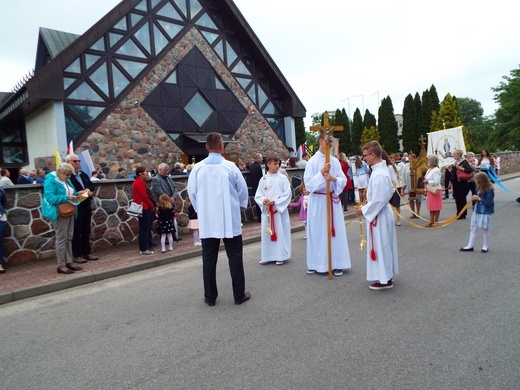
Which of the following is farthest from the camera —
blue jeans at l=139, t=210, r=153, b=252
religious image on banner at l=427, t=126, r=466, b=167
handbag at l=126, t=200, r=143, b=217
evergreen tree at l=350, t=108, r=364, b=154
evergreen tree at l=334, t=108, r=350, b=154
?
evergreen tree at l=350, t=108, r=364, b=154

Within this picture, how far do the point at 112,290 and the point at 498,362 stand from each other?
5.04 metres

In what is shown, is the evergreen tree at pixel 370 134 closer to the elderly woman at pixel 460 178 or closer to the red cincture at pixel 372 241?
the elderly woman at pixel 460 178

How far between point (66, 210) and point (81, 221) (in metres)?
1.08

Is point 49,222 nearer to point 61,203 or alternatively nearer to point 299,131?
point 61,203

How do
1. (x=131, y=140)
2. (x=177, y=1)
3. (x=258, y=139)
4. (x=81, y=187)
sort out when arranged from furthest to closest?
1. (x=258, y=139)
2. (x=177, y=1)
3. (x=131, y=140)
4. (x=81, y=187)

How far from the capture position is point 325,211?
6246 mm

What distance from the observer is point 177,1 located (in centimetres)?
1755

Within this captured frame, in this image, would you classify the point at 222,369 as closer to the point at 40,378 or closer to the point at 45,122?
the point at 40,378

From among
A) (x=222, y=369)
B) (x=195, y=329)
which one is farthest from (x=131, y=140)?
(x=222, y=369)

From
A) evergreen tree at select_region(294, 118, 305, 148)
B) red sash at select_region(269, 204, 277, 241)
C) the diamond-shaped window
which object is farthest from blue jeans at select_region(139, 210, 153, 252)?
evergreen tree at select_region(294, 118, 305, 148)

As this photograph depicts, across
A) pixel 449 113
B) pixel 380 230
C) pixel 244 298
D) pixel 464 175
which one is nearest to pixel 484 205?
pixel 380 230

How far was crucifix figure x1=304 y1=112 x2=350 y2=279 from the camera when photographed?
586 centimetres

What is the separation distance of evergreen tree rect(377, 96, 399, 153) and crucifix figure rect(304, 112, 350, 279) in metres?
41.6

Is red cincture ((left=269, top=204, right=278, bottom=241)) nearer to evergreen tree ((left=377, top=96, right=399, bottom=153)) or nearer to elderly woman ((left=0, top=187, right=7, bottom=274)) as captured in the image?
elderly woman ((left=0, top=187, right=7, bottom=274))
